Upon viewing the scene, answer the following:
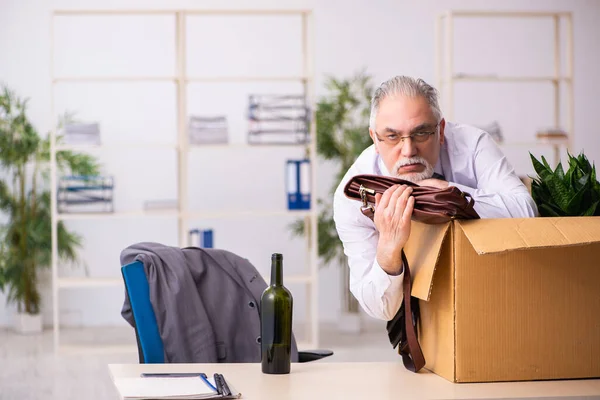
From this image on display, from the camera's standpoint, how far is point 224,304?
2414 mm

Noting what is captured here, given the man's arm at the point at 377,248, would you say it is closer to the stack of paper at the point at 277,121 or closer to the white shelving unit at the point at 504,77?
the stack of paper at the point at 277,121

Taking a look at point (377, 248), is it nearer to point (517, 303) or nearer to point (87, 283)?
point (517, 303)

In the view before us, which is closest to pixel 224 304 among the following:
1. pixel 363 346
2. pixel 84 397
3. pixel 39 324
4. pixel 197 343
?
pixel 197 343

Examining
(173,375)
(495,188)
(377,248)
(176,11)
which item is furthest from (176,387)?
(176,11)

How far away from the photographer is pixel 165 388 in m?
1.66

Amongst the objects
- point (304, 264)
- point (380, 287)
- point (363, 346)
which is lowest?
point (363, 346)

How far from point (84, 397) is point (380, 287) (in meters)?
2.80

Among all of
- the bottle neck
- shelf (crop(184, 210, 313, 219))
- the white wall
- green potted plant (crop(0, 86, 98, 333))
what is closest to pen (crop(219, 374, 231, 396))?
the bottle neck

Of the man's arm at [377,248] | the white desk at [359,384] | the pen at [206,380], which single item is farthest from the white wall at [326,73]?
the pen at [206,380]

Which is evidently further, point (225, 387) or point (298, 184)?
point (298, 184)

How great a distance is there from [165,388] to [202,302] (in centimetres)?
74

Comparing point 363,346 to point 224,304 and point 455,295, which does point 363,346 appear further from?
point 455,295

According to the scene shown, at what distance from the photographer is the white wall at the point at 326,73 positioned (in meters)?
6.62

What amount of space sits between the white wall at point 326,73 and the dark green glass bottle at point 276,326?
477 cm
